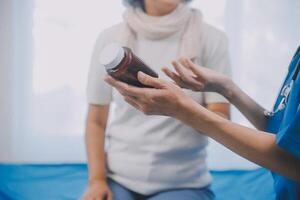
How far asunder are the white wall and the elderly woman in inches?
22.6

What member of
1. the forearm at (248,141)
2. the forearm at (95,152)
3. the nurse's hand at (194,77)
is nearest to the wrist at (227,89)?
the nurse's hand at (194,77)

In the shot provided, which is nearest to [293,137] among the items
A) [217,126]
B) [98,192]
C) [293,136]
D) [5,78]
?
[293,136]

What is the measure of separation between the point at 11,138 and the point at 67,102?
0.93 feet

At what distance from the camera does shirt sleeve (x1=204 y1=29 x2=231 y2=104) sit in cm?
79

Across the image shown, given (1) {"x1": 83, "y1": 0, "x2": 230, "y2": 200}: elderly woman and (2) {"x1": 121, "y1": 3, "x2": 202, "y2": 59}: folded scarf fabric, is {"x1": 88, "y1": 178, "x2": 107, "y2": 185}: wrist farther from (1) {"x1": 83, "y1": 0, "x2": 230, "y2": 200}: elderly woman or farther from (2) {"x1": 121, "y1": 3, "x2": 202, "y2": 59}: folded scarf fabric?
(2) {"x1": 121, "y1": 3, "x2": 202, "y2": 59}: folded scarf fabric

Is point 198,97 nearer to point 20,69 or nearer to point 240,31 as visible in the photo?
point 240,31

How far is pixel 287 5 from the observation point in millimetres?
1226

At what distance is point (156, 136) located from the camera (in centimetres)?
77

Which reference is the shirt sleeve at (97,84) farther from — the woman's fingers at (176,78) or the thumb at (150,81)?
the thumb at (150,81)

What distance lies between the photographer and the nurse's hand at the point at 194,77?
0.64 metres

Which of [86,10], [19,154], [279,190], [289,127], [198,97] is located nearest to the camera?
[289,127]

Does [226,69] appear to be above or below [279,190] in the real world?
above

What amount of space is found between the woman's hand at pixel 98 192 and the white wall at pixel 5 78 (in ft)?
2.20

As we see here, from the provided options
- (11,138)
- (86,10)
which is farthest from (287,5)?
(11,138)
